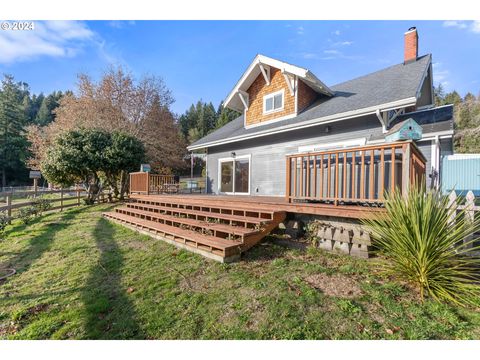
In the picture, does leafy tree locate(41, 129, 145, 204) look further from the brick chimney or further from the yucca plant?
the brick chimney

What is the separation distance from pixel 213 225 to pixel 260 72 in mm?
7405

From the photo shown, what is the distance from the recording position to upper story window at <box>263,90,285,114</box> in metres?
9.17

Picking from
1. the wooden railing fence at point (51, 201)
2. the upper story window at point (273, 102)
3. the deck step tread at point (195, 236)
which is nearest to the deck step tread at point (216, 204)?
the deck step tread at point (195, 236)

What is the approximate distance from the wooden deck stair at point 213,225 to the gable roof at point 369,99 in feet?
11.7

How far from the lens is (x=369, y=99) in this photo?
6.52 metres

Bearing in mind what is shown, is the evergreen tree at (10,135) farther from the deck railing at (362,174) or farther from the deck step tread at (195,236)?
the deck railing at (362,174)

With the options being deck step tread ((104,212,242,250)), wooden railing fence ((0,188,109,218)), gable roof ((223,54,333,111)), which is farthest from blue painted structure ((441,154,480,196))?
wooden railing fence ((0,188,109,218))

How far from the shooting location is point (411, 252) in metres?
2.92

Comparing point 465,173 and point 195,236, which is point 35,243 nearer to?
point 195,236

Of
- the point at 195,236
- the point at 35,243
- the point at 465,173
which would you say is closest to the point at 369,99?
the point at 195,236

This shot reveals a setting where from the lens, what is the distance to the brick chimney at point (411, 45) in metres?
8.61

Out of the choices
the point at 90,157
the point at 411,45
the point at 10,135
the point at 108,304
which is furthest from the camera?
the point at 10,135

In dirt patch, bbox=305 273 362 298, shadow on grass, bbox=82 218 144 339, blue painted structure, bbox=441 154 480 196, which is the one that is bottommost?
shadow on grass, bbox=82 218 144 339

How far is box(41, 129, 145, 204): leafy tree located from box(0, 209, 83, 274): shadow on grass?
3552 millimetres
